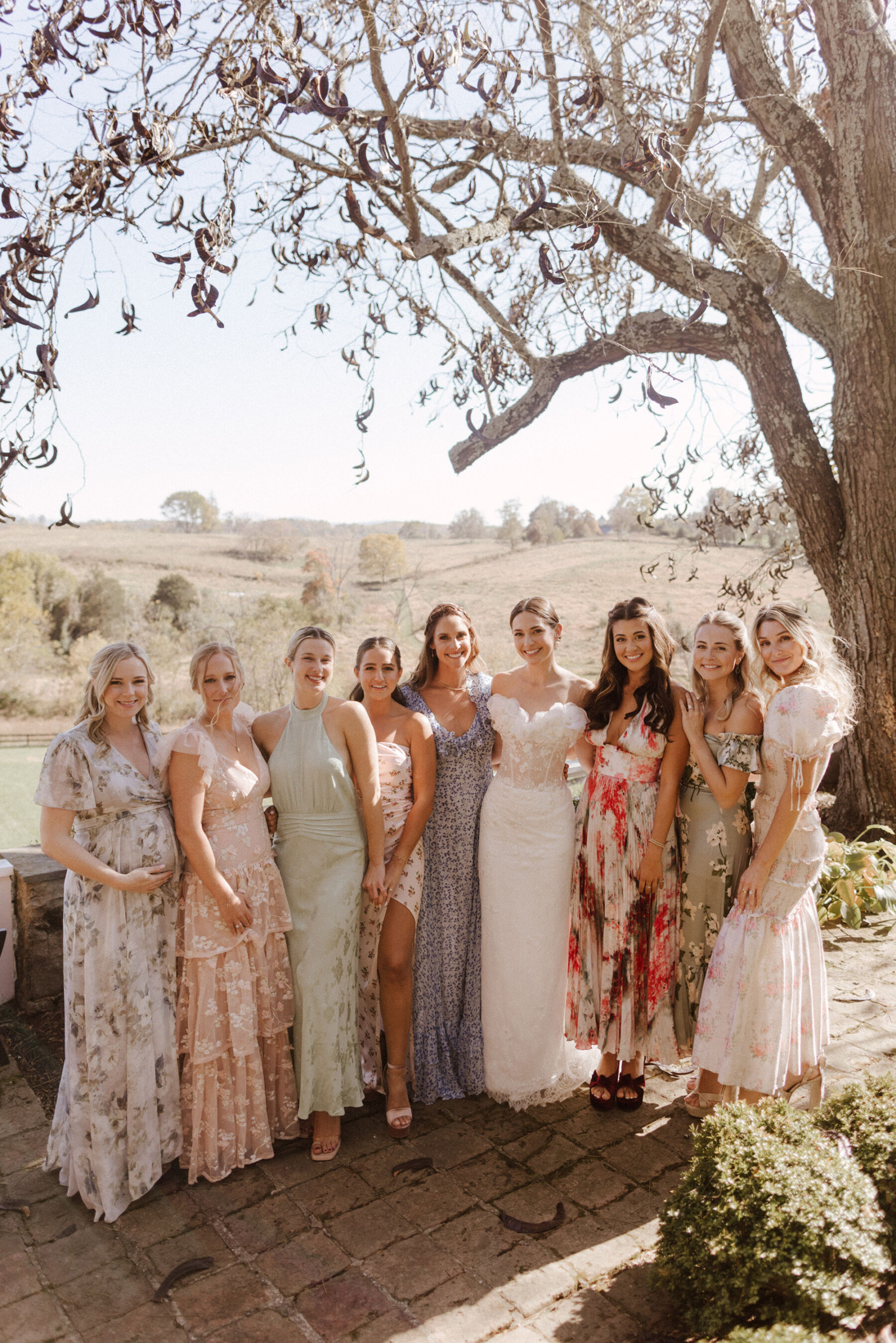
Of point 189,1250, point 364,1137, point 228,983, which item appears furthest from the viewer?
point 364,1137

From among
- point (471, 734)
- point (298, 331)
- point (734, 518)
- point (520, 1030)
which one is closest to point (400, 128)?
point (298, 331)

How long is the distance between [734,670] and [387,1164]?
2.11 m

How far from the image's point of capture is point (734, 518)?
8.24m

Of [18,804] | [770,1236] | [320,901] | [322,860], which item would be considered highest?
[322,860]

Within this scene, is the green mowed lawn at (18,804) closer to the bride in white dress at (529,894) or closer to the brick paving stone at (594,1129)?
the bride in white dress at (529,894)

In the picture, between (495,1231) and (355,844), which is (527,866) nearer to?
(355,844)

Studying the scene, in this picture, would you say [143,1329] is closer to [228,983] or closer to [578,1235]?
[228,983]

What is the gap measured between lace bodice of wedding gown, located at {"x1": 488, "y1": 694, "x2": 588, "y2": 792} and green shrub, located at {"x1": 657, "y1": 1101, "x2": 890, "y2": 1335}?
140cm

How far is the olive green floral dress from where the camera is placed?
126 inches

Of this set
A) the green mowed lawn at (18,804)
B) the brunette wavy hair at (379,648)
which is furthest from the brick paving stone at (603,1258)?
the green mowed lawn at (18,804)

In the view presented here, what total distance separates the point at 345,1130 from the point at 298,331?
3.94 metres

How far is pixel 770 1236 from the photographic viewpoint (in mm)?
2100

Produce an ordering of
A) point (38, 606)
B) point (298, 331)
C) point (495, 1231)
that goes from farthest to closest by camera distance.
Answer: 1. point (38, 606)
2. point (298, 331)
3. point (495, 1231)

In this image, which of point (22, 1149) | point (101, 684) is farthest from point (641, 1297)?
point (101, 684)
